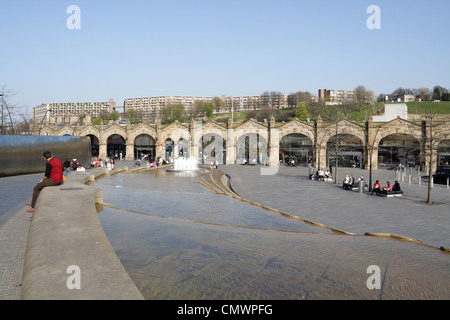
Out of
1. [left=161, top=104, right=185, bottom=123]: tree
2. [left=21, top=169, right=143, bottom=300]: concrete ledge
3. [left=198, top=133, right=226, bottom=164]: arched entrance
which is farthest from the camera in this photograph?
[left=161, top=104, right=185, bottom=123]: tree

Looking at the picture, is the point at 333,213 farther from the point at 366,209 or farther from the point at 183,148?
the point at 183,148

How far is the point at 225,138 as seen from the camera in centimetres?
5434

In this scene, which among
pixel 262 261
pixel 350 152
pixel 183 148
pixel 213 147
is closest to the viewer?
pixel 262 261

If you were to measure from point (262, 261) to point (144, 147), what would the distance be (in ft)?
185

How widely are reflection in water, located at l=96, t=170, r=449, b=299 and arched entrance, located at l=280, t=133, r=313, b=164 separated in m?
42.3

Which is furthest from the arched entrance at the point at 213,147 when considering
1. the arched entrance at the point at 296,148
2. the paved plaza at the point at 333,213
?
the paved plaza at the point at 333,213

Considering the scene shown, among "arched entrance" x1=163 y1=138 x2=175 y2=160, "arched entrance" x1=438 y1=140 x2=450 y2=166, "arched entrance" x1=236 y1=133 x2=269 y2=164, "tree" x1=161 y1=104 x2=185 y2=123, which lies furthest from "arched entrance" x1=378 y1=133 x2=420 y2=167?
"tree" x1=161 y1=104 x2=185 y2=123

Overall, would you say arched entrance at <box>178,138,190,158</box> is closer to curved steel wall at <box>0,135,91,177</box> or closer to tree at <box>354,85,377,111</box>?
curved steel wall at <box>0,135,91,177</box>

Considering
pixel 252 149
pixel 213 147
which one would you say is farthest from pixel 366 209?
pixel 213 147

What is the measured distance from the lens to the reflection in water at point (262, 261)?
16.8 ft

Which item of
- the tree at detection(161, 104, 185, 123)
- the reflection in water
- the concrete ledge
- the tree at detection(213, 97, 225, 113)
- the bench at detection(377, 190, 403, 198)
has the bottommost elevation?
A: the bench at detection(377, 190, 403, 198)

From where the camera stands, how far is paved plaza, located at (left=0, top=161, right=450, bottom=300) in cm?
646

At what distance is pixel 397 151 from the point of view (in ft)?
157
